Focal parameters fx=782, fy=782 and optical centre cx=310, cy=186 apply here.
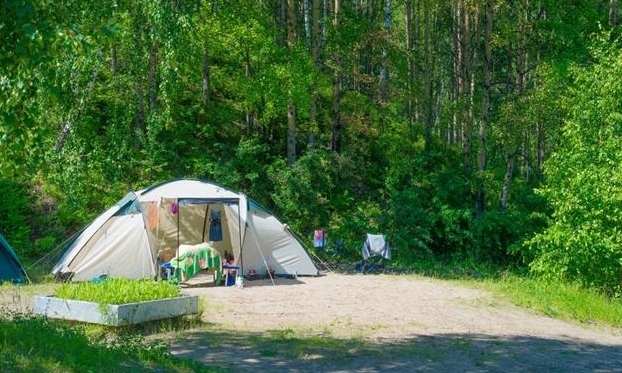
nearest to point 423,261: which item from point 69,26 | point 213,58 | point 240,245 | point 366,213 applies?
point 366,213

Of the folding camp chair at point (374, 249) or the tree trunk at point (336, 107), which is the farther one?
the tree trunk at point (336, 107)

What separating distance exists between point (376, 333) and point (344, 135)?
14.3 meters

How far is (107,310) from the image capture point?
905 cm

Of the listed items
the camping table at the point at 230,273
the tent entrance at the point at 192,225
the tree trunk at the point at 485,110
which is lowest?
the camping table at the point at 230,273

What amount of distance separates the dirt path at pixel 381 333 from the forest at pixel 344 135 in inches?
133

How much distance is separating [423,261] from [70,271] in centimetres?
862

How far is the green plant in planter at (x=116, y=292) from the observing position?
938cm

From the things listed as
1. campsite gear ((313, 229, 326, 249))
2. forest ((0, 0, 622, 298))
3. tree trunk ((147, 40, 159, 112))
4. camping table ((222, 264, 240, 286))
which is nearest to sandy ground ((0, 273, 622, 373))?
camping table ((222, 264, 240, 286))

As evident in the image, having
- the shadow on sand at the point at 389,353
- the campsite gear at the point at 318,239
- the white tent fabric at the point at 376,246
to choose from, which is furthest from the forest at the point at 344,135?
the shadow on sand at the point at 389,353

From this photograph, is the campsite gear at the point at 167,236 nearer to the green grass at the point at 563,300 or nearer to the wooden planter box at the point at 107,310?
the green grass at the point at 563,300

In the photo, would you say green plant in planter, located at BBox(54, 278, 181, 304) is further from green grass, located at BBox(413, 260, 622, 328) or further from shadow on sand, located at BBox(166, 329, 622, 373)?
green grass, located at BBox(413, 260, 622, 328)

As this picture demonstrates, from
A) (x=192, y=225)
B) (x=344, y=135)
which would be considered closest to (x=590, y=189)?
(x=192, y=225)

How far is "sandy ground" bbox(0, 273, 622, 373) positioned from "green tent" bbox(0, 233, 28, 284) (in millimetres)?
1020

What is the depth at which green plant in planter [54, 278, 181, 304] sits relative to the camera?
30.8 feet
